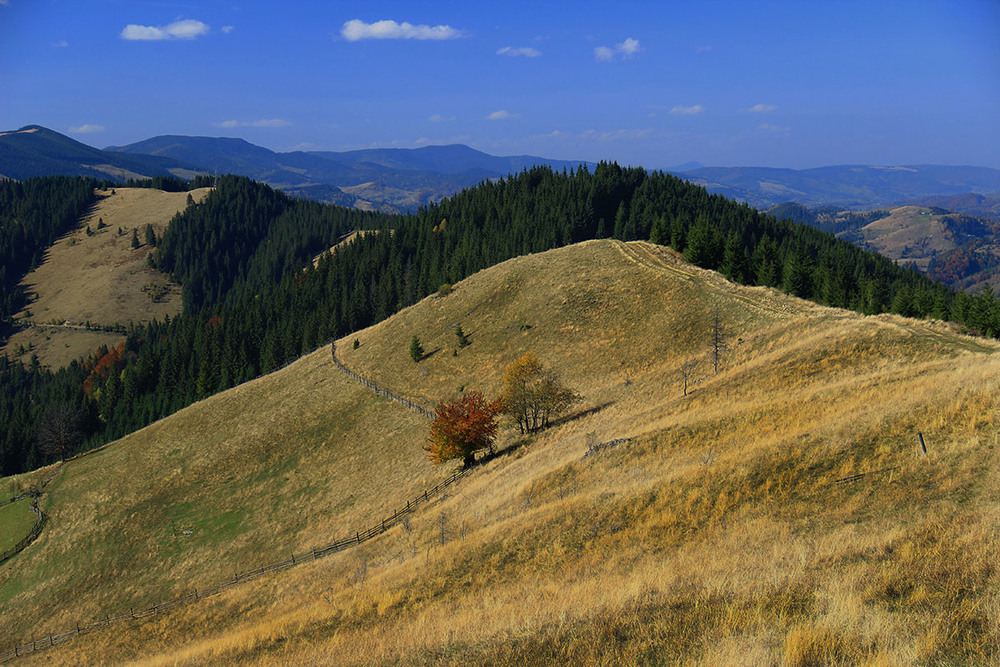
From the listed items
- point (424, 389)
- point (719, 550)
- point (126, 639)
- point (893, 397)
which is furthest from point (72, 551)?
point (893, 397)

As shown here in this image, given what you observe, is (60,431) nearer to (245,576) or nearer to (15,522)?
(15,522)

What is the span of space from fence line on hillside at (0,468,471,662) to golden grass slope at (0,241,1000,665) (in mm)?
2267

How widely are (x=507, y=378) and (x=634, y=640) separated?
131ft

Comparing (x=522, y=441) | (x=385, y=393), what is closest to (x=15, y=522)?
(x=385, y=393)

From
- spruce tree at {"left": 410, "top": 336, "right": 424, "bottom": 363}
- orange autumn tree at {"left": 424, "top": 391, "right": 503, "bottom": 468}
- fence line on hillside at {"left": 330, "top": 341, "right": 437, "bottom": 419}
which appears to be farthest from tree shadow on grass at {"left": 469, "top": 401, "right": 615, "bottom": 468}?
spruce tree at {"left": 410, "top": 336, "right": 424, "bottom": 363}

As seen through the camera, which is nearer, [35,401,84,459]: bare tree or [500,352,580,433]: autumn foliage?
[500,352,580,433]: autumn foliage

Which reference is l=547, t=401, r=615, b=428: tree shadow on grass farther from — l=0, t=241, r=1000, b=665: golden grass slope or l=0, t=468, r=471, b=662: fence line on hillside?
l=0, t=468, r=471, b=662: fence line on hillside

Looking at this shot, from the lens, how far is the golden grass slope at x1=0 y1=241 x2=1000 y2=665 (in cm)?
1205

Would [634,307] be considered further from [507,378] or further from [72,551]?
[72,551]

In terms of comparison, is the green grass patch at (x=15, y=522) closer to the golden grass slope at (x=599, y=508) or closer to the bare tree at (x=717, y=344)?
the golden grass slope at (x=599, y=508)

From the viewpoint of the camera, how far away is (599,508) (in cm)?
2408

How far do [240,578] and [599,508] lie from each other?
36.0 meters

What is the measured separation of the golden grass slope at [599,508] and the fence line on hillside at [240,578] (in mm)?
2267

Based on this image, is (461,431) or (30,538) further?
(30,538)
